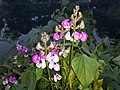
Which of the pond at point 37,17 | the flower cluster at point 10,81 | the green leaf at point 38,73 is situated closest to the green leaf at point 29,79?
the green leaf at point 38,73

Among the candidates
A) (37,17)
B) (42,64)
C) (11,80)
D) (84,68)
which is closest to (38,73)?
(42,64)

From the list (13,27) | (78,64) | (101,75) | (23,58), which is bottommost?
(13,27)

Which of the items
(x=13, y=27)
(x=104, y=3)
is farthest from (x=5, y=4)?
(x=104, y=3)

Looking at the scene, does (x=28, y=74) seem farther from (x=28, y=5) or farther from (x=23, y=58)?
(x=28, y=5)

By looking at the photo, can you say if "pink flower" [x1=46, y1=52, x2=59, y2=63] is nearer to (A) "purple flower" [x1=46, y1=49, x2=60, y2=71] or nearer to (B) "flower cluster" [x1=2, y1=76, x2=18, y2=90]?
(A) "purple flower" [x1=46, y1=49, x2=60, y2=71]

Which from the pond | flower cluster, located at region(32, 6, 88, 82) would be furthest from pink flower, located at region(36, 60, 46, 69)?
the pond

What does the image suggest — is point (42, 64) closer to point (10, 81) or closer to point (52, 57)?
point (52, 57)

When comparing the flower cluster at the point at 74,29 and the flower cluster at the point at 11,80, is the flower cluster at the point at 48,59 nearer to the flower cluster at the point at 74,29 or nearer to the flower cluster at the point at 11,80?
the flower cluster at the point at 74,29

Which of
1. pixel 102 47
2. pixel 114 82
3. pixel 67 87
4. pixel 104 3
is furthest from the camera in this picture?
pixel 104 3
